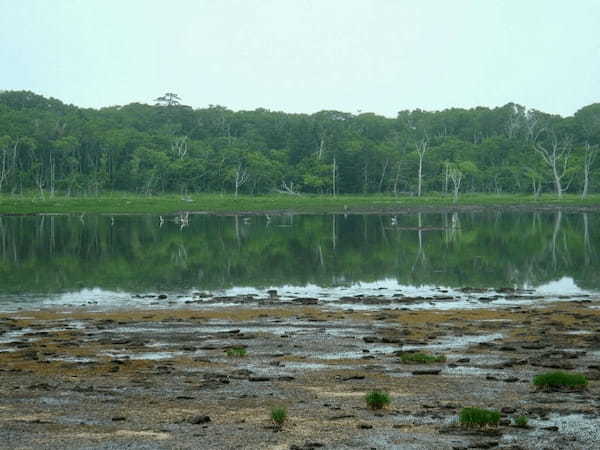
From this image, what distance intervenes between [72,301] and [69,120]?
152468mm

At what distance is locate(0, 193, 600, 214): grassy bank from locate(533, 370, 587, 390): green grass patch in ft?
344

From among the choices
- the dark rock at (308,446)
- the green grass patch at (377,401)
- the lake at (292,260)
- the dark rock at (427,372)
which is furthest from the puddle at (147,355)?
the lake at (292,260)

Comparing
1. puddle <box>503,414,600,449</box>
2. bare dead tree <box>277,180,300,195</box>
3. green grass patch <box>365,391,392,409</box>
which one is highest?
bare dead tree <box>277,180,300,195</box>

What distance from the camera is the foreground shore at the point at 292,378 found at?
45.0ft

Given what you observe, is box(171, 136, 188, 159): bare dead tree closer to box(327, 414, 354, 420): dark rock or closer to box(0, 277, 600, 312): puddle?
box(0, 277, 600, 312): puddle

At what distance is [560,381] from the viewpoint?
17.0 meters

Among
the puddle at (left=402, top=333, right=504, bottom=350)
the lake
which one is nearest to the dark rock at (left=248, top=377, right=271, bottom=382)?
the puddle at (left=402, top=333, right=504, bottom=350)

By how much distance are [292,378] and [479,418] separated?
5.52 meters

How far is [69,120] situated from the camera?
181m

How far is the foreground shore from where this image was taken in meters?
13.7

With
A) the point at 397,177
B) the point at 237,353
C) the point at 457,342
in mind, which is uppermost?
the point at 397,177

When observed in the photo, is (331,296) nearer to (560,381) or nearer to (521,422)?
(560,381)

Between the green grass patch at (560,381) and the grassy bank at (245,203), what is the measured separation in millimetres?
104861

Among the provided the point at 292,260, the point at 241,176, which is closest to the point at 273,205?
the point at 241,176
